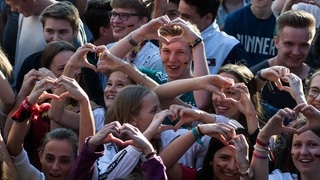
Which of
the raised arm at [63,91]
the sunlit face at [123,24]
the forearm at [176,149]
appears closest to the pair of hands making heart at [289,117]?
the forearm at [176,149]

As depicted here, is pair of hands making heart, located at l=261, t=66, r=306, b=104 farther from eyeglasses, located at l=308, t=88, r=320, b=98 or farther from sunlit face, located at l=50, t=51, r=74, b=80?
sunlit face, located at l=50, t=51, r=74, b=80

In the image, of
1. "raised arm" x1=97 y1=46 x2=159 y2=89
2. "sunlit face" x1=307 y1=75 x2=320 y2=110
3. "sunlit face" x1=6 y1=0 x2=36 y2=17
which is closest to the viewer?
"sunlit face" x1=307 y1=75 x2=320 y2=110

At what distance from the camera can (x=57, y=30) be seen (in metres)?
8.10

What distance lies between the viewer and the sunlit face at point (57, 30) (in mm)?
8094

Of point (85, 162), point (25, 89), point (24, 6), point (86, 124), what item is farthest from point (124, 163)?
point (24, 6)

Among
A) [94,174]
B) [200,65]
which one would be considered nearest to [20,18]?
[200,65]

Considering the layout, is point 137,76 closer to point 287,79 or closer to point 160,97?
point 160,97

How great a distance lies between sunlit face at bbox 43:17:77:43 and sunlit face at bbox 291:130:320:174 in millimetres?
2396

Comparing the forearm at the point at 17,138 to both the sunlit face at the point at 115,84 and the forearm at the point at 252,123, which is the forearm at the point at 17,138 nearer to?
the sunlit face at the point at 115,84

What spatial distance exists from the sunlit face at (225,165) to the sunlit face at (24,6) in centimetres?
271

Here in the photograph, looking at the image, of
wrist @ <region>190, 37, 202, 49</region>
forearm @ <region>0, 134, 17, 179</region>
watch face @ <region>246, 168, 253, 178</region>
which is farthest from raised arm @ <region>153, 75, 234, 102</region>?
forearm @ <region>0, 134, 17, 179</region>

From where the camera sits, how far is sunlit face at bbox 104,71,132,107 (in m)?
7.05

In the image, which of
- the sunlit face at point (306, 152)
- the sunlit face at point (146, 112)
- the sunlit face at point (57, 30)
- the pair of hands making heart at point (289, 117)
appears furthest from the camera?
the sunlit face at point (57, 30)

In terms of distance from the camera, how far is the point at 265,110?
23.6 feet
